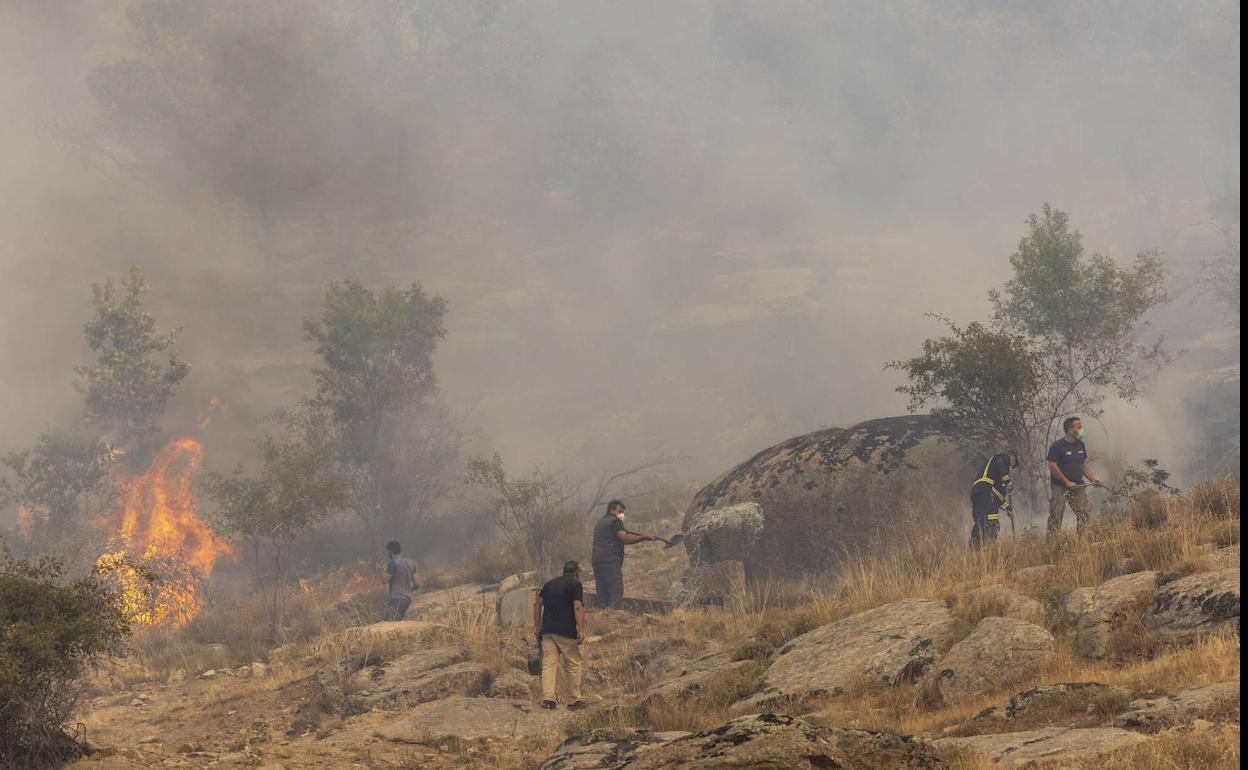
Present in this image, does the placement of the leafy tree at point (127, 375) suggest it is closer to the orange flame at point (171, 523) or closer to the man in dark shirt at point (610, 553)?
the orange flame at point (171, 523)

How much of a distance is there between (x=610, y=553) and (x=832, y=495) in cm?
400

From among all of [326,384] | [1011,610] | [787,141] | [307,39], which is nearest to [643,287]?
[787,141]

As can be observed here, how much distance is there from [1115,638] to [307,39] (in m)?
148

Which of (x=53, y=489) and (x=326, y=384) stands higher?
(x=326, y=384)

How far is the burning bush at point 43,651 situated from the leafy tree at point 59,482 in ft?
106

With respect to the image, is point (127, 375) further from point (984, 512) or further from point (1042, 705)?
point (1042, 705)

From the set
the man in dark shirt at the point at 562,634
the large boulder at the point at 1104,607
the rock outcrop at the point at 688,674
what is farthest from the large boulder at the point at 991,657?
the man in dark shirt at the point at 562,634

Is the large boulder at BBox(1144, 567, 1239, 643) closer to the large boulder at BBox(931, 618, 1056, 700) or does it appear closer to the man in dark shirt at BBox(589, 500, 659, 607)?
the large boulder at BBox(931, 618, 1056, 700)

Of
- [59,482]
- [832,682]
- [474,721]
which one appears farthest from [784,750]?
[59,482]

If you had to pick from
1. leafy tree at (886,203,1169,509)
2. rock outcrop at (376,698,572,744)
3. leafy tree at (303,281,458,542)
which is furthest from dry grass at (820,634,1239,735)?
leafy tree at (303,281,458,542)

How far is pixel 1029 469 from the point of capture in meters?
18.4

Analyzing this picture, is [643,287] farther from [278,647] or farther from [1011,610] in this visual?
[1011,610]

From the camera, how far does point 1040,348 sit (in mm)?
27844

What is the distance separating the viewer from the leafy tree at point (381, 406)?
1587 inches
